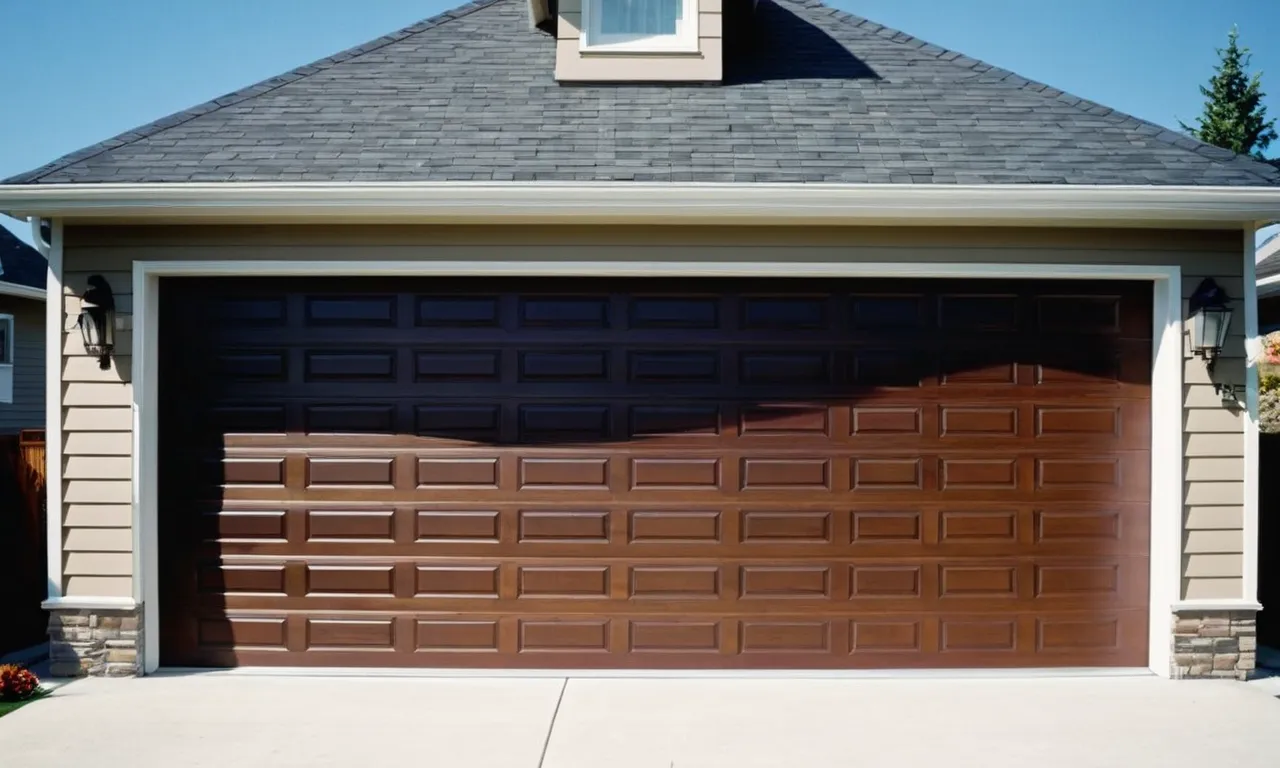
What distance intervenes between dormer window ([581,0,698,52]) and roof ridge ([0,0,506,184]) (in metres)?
1.55

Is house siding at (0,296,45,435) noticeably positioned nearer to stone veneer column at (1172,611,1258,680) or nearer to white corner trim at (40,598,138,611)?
white corner trim at (40,598,138,611)

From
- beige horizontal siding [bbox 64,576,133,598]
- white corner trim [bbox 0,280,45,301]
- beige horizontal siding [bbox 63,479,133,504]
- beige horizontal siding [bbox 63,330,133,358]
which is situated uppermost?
white corner trim [bbox 0,280,45,301]

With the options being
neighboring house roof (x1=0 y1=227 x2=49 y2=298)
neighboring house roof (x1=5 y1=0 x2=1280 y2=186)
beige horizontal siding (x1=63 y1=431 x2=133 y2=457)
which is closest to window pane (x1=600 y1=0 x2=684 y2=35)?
neighboring house roof (x1=5 y1=0 x2=1280 y2=186)

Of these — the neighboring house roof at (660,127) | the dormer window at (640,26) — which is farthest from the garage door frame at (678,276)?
the dormer window at (640,26)

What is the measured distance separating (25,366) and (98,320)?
8124 mm

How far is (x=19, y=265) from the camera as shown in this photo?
12430 millimetres

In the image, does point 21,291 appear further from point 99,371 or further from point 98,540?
point 98,540

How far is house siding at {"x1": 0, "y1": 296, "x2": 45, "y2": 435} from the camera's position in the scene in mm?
11508

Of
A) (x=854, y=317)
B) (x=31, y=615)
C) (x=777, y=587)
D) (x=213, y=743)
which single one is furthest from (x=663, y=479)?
(x=31, y=615)

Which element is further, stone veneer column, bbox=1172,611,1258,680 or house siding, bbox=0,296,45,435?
house siding, bbox=0,296,45,435

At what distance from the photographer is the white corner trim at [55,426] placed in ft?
17.5

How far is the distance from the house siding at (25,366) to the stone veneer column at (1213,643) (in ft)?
43.0

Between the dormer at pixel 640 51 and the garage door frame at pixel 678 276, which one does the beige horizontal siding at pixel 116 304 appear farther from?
the dormer at pixel 640 51

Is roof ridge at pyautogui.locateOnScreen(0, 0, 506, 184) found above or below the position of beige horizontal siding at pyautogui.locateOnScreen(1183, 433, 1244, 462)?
above
